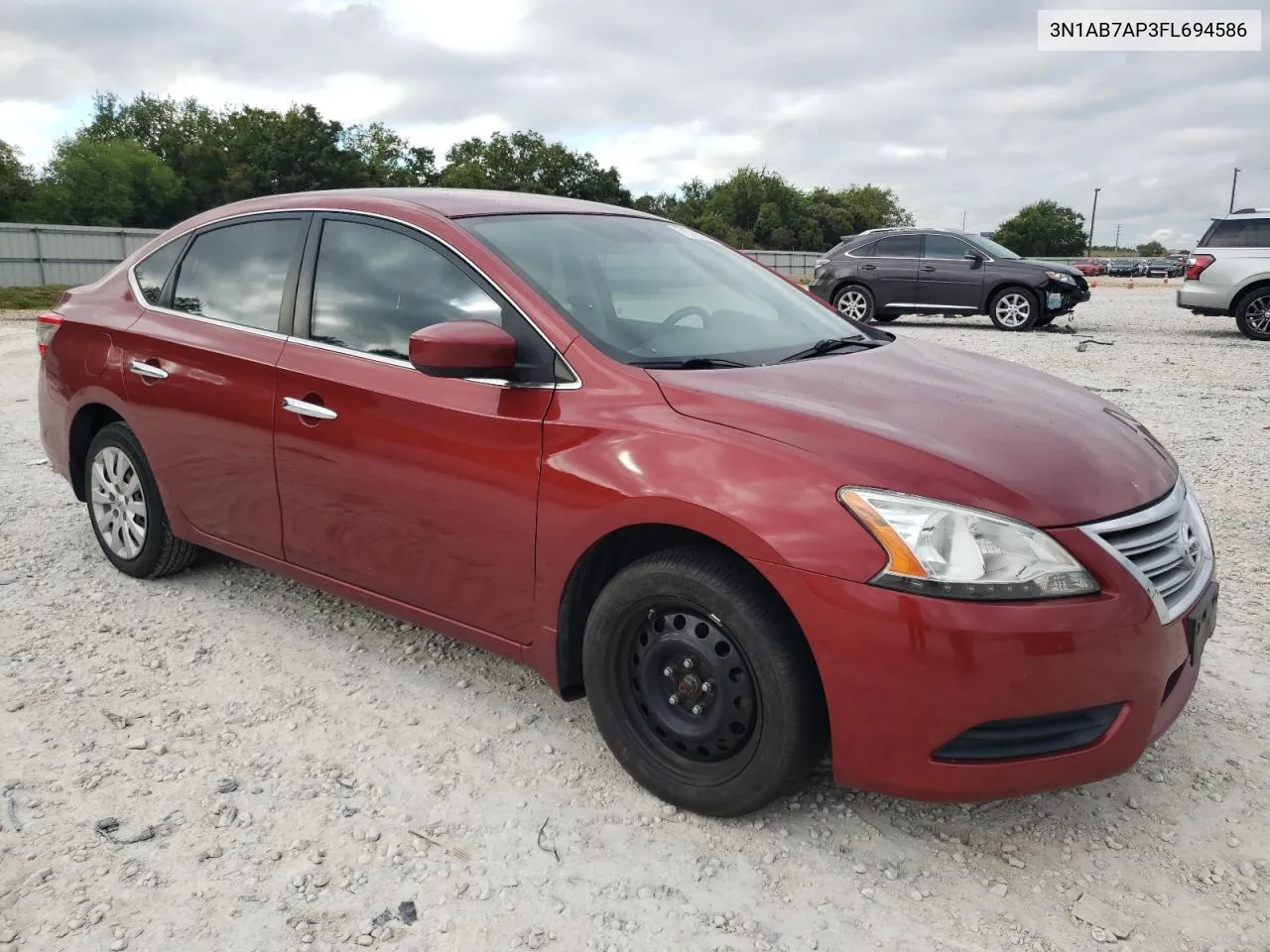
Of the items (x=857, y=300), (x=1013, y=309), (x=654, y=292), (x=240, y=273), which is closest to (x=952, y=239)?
(x=1013, y=309)

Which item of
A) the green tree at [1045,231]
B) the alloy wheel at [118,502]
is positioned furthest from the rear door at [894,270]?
the green tree at [1045,231]

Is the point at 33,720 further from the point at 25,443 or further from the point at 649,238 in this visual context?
the point at 25,443

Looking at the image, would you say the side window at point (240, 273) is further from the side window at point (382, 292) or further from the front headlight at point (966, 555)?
the front headlight at point (966, 555)

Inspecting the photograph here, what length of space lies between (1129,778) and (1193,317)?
19688mm

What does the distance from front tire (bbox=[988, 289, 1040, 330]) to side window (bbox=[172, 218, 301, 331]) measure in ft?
45.0

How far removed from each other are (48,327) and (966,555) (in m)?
4.22

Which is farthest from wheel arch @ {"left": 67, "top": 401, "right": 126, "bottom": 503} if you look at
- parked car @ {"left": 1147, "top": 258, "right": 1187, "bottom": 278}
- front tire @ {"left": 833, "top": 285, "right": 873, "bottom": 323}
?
parked car @ {"left": 1147, "top": 258, "right": 1187, "bottom": 278}

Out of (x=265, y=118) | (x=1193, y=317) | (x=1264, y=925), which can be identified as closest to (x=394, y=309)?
(x=1264, y=925)

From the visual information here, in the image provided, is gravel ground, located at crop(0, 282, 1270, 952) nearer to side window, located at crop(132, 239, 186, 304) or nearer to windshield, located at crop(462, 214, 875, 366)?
windshield, located at crop(462, 214, 875, 366)

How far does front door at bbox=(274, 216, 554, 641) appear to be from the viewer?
2877 millimetres

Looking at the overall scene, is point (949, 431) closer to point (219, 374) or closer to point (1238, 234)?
point (219, 374)

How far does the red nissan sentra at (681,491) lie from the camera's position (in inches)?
88.4

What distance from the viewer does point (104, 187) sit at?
2297 inches

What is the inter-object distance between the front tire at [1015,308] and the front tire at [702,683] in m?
14.3
